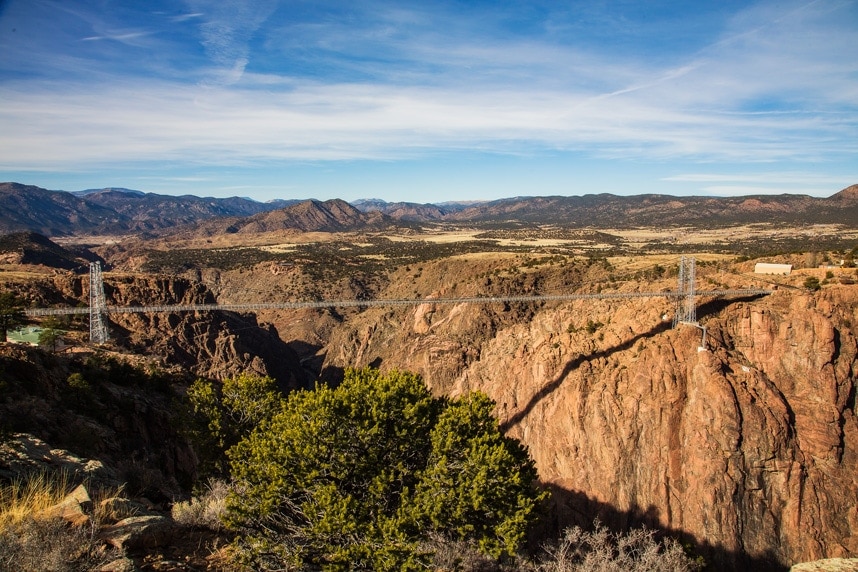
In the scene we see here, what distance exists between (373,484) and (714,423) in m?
19.9

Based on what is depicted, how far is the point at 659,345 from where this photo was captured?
28.8m

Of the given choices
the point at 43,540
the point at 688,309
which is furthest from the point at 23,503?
the point at 688,309

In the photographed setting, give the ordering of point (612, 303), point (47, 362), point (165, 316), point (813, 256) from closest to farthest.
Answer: point (47, 362)
point (612, 303)
point (813, 256)
point (165, 316)

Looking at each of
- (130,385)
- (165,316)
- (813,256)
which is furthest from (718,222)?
(130,385)

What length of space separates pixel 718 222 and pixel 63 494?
160 meters

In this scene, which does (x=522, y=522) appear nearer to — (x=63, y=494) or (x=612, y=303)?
(x=63, y=494)

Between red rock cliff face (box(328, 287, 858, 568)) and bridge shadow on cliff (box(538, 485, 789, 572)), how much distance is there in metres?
0.07

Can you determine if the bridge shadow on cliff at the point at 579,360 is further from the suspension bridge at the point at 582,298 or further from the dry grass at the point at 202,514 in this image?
the dry grass at the point at 202,514

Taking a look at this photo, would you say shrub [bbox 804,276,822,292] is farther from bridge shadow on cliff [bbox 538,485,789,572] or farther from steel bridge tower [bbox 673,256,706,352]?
bridge shadow on cliff [bbox 538,485,789,572]

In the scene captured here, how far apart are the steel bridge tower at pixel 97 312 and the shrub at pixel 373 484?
28.6m

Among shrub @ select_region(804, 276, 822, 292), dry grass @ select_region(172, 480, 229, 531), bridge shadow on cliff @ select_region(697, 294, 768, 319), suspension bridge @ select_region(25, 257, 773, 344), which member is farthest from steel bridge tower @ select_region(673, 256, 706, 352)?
dry grass @ select_region(172, 480, 229, 531)

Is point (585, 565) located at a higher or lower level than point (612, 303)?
lower

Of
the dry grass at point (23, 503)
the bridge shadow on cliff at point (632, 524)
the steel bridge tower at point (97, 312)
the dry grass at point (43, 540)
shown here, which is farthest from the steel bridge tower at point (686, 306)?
the steel bridge tower at point (97, 312)

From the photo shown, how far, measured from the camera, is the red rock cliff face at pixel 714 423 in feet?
78.5
